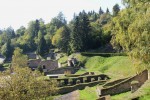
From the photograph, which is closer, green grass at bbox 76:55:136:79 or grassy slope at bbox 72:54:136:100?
grassy slope at bbox 72:54:136:100

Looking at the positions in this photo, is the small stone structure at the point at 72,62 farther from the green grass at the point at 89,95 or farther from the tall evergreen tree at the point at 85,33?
the green grass at the point at 89,95

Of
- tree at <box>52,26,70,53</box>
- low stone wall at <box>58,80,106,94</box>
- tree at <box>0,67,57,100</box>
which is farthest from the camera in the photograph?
tree at <box>52,26,70,53</box>

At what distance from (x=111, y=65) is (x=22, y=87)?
33.9 metres

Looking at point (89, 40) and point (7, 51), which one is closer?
point (89, 40)

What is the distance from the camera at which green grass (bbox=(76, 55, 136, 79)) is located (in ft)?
172

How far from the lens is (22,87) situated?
1161 inches

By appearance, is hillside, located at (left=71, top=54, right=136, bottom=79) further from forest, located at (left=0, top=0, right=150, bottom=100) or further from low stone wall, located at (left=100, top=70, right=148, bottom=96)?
low stone wall, located at (left=100, top=70, right=148, bottom=96)

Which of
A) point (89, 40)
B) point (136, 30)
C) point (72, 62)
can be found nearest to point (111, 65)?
point (72, 62)

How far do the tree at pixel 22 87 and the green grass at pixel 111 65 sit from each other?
19765 mm

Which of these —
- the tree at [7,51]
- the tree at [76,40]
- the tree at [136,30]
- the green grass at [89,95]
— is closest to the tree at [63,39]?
the tree at [76,40]

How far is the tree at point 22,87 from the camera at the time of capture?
28.4 metres

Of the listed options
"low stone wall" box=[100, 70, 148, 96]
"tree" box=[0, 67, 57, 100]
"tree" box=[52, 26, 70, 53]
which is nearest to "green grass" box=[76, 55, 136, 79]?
Answer: "low stone wall" box=[100, 70, 148, 96]

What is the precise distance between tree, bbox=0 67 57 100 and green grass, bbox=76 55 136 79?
19765mm

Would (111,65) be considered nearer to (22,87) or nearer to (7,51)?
(22,87)
